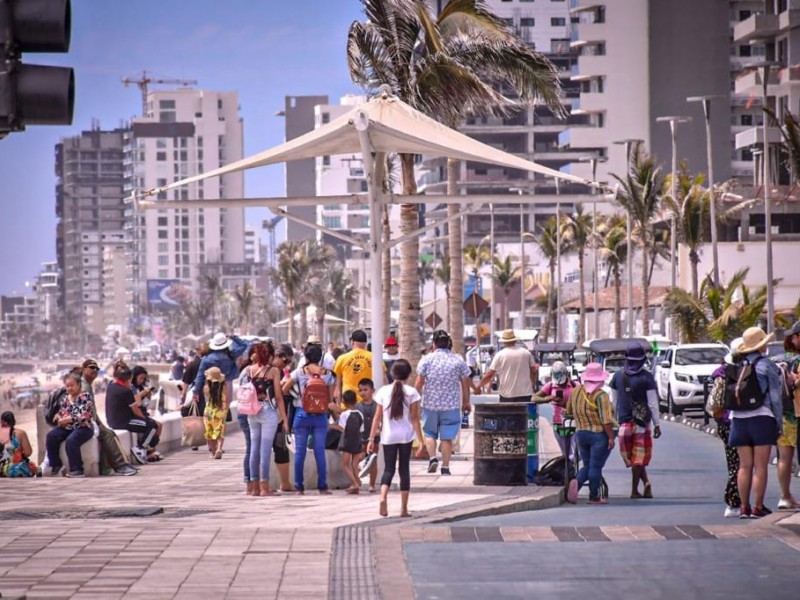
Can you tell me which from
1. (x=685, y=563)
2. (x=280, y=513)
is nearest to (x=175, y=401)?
(x=280, y=513)

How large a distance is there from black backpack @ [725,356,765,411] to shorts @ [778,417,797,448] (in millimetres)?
1083

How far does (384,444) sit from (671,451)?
1205 centimetres

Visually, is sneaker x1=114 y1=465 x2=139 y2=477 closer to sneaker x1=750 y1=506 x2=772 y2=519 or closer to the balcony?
sneaker x1=750 y1=506 x2=772 y2=519

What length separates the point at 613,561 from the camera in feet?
42.0

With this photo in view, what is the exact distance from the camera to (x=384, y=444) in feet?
52.6

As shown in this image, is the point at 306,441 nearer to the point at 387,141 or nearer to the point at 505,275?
the point at 387,141

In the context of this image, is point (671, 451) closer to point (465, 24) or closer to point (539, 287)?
point (465, 24)

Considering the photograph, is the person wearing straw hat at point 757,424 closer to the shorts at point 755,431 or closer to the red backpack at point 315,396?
the shorts at point 755,431

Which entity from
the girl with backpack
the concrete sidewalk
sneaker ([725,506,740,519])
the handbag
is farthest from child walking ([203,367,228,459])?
sneaker ([725,506,740,519])

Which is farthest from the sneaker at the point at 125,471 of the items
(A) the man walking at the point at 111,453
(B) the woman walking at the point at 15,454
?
(B) the woman walking at the point at 15,454

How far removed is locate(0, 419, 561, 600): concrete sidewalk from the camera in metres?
11.3

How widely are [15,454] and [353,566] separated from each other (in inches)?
441

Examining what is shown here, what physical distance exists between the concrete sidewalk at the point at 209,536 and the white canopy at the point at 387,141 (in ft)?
12.2

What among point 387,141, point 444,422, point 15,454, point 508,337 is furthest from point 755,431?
point 15,454
